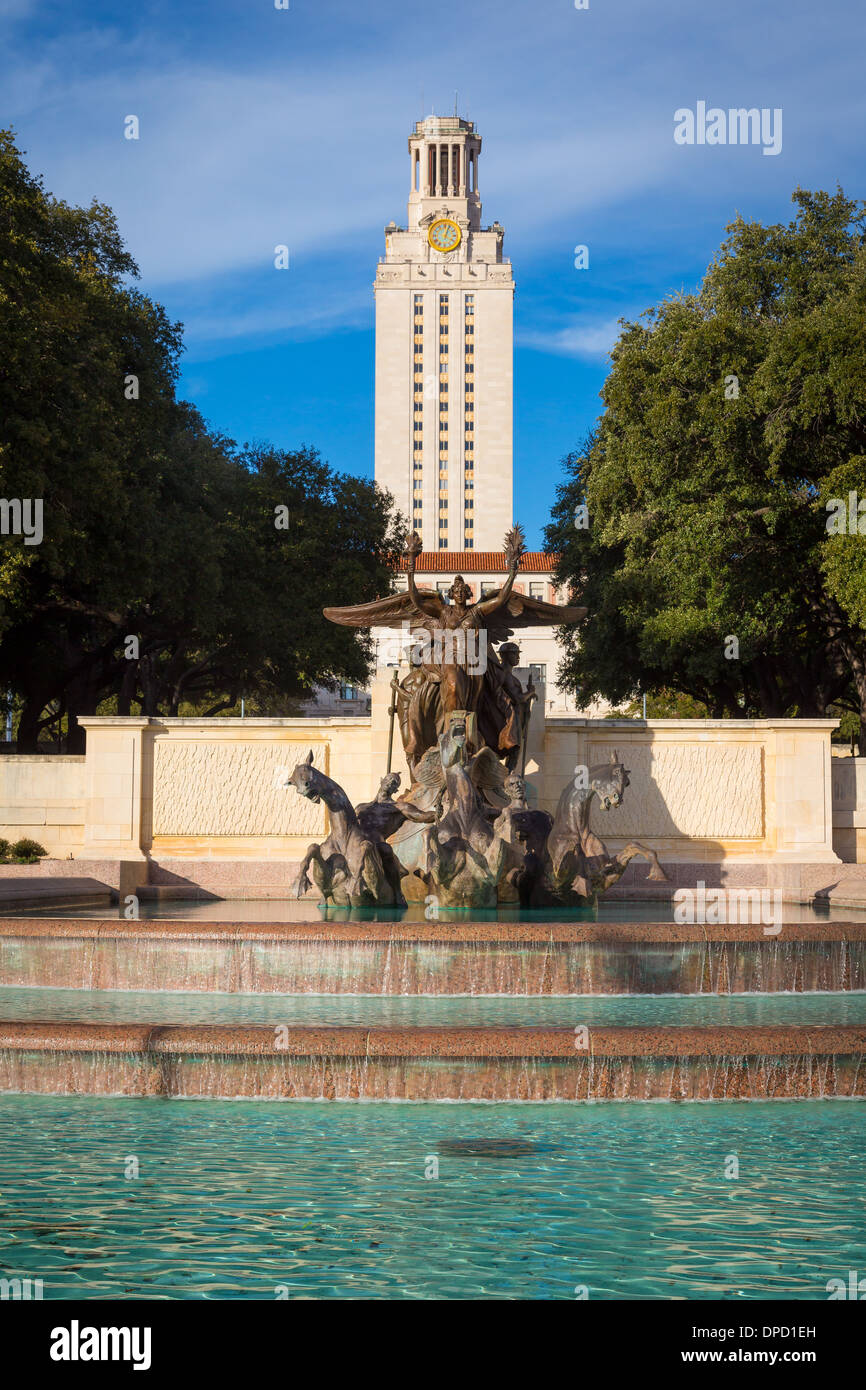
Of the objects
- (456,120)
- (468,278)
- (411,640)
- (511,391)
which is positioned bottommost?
(411,640)

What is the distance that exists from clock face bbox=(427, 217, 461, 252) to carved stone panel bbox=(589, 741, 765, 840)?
134 m

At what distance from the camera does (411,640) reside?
22.1 m

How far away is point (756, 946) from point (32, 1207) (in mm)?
8905

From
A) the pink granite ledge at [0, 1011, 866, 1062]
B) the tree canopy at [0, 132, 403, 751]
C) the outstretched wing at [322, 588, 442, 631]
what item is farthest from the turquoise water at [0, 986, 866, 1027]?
the tree canopy at [0, 132, 403, 751]

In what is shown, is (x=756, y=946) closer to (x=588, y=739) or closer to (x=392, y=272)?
(x=588, y=739)

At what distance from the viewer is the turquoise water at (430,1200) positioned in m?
5.79

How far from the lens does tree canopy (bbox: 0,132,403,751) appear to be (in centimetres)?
2909

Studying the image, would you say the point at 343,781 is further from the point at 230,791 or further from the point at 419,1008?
the point at 419,1008

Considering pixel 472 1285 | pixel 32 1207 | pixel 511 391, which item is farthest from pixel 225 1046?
pixel 511 391

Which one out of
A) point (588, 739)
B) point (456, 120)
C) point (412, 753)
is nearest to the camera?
point (412, 753)

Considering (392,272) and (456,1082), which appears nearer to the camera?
(456,1082)

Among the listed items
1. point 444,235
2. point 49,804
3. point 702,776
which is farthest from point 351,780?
point 444,235
